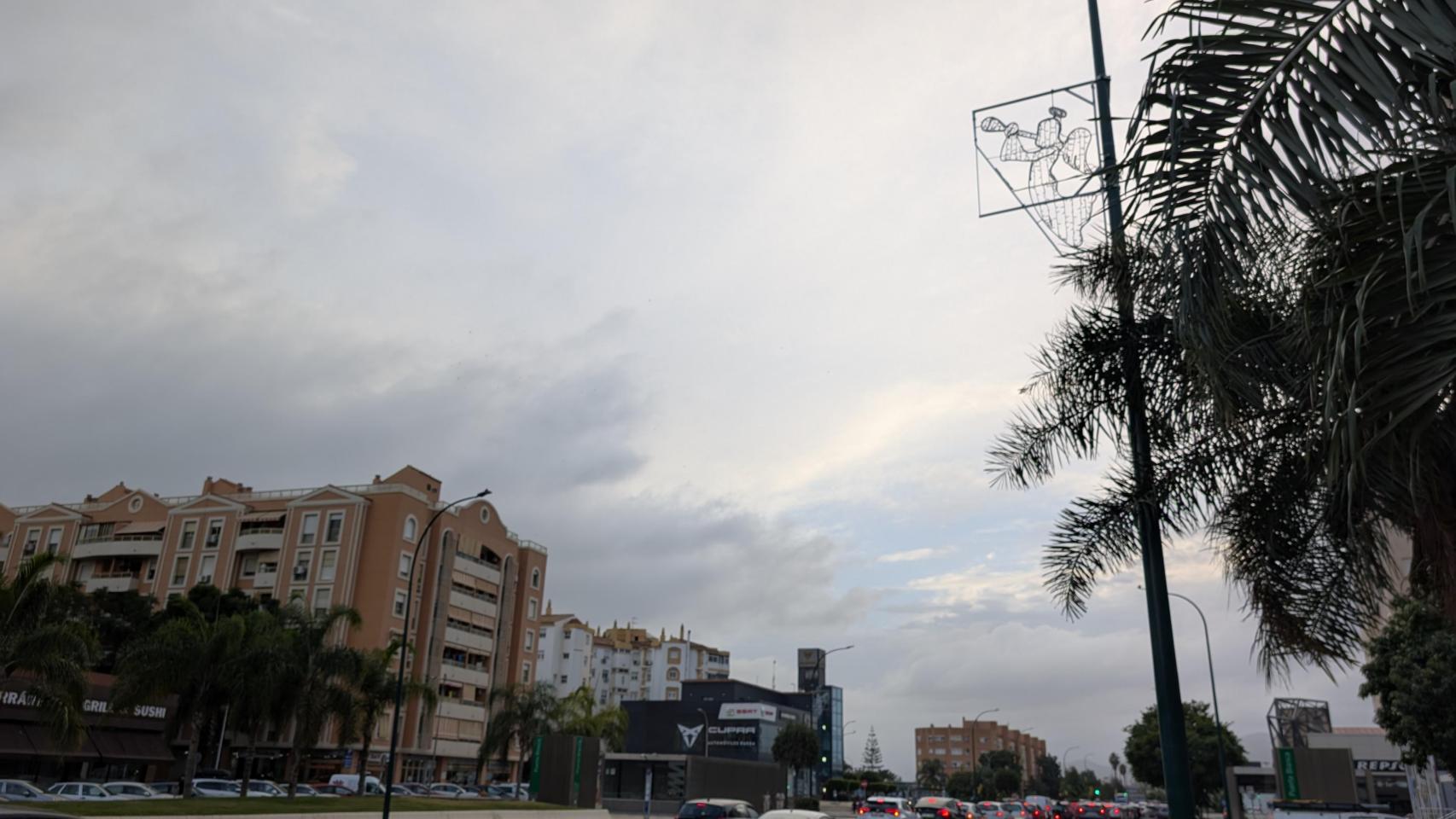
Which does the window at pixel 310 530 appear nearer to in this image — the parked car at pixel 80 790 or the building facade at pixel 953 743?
the parked car at pixel 80 790

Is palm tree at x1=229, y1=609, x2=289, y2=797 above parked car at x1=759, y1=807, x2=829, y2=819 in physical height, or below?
above

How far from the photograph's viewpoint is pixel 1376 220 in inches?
197

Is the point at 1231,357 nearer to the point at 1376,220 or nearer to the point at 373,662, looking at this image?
the point at 1376,220

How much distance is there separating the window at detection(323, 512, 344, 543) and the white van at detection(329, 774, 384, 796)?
1839cm

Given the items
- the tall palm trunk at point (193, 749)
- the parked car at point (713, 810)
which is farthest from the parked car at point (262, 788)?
the parked car at point (713, 810)

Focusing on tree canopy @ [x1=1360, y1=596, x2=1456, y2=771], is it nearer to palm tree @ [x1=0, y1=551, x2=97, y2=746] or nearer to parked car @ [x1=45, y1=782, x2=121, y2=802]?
palm tree @ [x1=0, y1=551, x2=97, y2=746]

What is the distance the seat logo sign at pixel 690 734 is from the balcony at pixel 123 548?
48279 mm

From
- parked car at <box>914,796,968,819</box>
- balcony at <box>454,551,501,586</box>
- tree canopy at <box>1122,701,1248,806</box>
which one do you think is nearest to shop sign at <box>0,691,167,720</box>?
balcony at <box>454,551,501,586</box>

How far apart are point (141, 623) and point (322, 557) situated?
14490mm

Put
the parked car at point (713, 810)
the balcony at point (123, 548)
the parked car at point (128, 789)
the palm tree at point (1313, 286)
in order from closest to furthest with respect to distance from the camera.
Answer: the palm tree at point (1313, 286) → the parked car at point (713, 810) → the parked car at point (128, 789) → the balcony at point (123, 548)

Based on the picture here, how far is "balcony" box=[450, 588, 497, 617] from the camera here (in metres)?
74.9

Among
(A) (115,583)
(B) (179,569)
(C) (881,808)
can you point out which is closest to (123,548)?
(A) (115,583)

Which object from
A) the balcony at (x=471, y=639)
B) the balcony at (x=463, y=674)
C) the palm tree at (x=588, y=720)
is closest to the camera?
the palm tree at (x=588, y=720)

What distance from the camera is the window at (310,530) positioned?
235 ft
